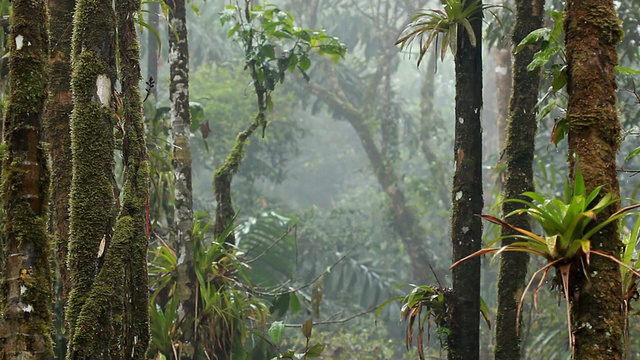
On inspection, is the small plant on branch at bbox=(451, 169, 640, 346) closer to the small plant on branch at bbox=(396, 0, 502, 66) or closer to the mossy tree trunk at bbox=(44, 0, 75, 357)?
the small plant on branch at bbox=(396, 0, 502, 66)

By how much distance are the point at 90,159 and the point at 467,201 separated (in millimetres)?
2173

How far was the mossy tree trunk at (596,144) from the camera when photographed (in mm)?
2332

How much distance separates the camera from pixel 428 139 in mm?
13828

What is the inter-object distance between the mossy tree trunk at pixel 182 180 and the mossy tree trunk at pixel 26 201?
2387 mm

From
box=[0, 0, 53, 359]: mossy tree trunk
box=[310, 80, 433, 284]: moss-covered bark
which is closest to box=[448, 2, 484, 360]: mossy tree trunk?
box=[0, 0, 53, 359]: mossy tree trunk

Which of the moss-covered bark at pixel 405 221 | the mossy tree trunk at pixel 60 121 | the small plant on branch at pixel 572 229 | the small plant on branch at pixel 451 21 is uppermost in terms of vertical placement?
the small plant on branch at pixel 451 21

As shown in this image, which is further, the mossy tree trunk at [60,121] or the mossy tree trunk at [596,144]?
the mossy tree trunk at [60,121]

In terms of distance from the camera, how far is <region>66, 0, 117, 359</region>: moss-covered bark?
8.87 ft

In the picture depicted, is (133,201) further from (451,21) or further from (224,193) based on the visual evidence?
(224,193)

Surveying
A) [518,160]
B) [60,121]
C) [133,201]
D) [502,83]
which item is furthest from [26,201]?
[502,83]

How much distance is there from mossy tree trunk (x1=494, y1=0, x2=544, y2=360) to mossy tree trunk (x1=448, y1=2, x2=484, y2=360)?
0.17 metres

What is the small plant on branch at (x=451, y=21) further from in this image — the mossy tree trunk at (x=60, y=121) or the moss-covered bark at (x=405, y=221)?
the moss-covered bark at (x=405, y=221)

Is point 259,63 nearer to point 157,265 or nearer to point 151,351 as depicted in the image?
point 157,265

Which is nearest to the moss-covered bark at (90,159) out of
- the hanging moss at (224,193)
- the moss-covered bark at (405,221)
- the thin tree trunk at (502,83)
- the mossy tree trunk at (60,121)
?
the mossy tree trunk at (60,121)
